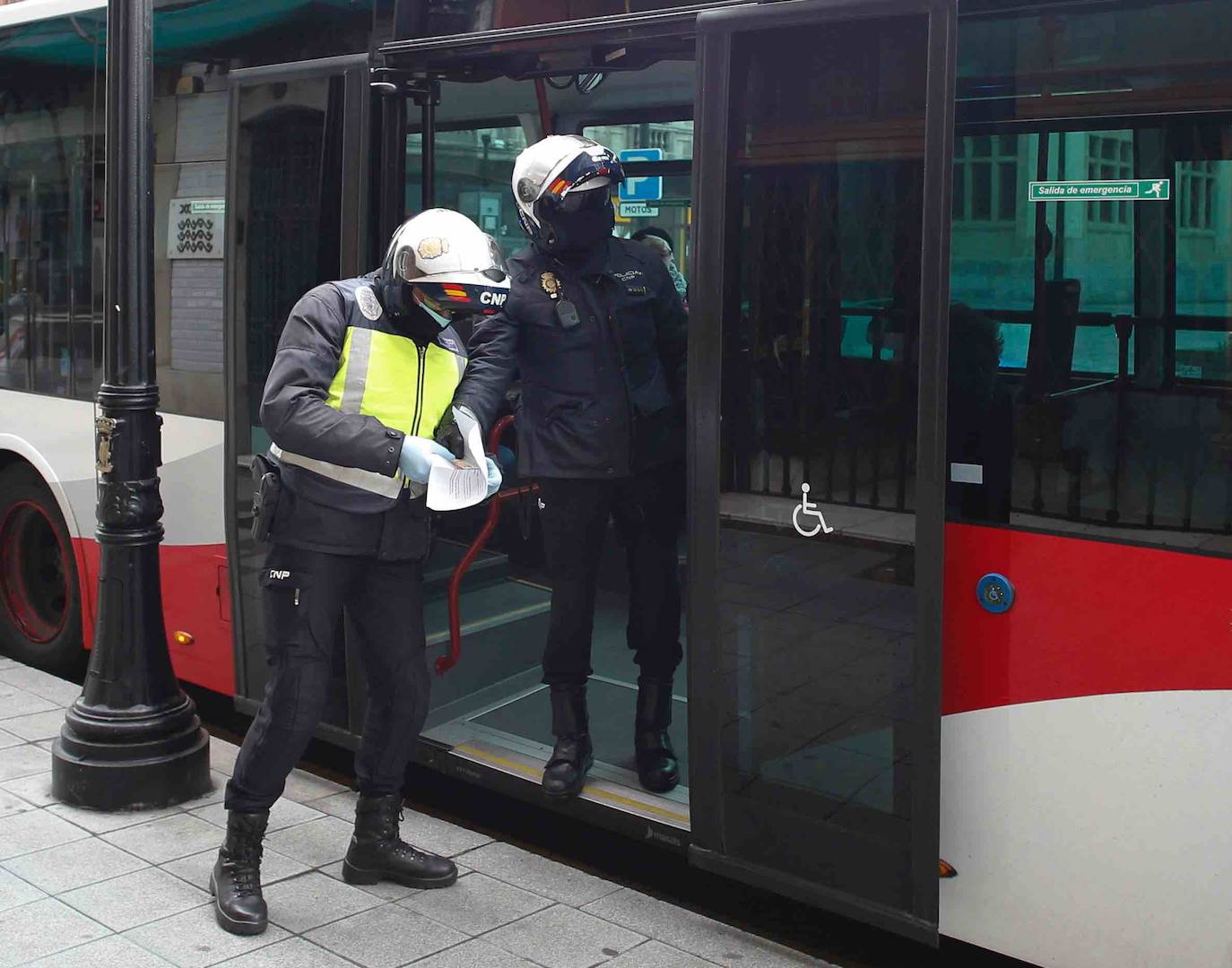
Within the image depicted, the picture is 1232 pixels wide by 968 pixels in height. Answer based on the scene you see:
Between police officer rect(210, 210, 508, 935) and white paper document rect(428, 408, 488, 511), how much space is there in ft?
0.13

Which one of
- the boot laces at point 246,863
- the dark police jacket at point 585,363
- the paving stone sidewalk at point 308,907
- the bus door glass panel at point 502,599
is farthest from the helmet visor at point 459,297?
the paving stone sidewalk at point 308,907

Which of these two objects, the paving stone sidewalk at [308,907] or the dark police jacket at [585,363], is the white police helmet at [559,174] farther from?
the paving stone sidewalk at [308,907]

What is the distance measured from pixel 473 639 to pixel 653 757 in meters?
1.17

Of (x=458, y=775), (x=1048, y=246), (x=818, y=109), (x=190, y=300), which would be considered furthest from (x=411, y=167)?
(x=1048, y=246)

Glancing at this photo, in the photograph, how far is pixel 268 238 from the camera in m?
5.23

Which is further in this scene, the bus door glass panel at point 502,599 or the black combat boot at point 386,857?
the bus door glass panel at point 502,599

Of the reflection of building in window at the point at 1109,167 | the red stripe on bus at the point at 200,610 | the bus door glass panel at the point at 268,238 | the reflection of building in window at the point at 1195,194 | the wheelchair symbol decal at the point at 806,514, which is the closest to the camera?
the reflection of building in window at the point at 1195,194

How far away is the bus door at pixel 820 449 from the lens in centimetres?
352

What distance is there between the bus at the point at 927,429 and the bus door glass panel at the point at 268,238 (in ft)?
0.07

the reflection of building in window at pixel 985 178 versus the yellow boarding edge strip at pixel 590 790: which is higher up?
the reflection of building in window at pixel 985 178

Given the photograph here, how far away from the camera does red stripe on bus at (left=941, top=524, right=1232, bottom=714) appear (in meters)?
3.14

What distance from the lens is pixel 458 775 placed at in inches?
191

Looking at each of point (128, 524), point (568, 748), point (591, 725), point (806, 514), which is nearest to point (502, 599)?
point (591, 725)

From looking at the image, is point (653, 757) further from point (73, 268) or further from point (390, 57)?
point (73, 268)
